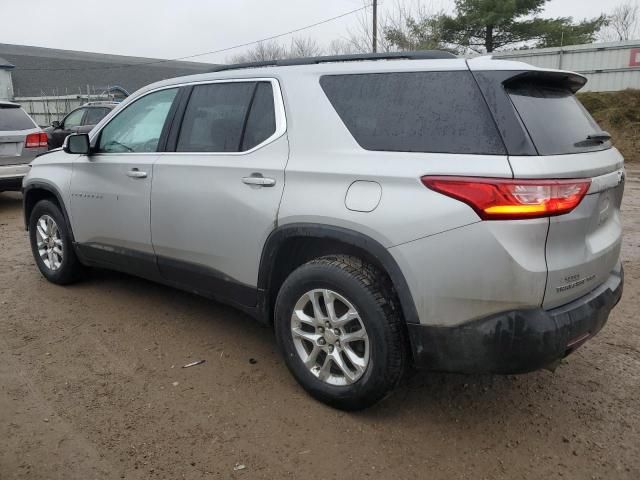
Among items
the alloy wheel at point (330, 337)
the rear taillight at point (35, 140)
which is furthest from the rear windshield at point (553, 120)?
the rear taillight at point (35, 140)

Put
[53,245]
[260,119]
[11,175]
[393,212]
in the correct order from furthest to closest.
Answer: [11,175] → [53,245] → [260,119] → [393,212]

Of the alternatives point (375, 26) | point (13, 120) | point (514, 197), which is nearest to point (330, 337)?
point (514, 197)

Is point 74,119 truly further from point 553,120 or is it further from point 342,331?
point 553,120

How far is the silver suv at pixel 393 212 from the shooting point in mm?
2316

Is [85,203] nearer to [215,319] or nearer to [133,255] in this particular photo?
[133,255]

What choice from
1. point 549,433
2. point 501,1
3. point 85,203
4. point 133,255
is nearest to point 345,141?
point 549,433

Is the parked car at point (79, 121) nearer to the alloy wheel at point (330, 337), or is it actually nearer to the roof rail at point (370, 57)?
the roof rail at point (370, 57)

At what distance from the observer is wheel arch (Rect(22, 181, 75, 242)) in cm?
462

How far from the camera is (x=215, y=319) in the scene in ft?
13.6

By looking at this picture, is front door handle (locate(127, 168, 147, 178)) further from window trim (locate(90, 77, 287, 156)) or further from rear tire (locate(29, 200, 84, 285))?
rear tire (locate(29, 200, 84, 285))

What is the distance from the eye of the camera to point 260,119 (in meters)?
3.23

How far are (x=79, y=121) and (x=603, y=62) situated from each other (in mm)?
17173

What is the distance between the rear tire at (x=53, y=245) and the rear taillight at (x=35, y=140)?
417cm

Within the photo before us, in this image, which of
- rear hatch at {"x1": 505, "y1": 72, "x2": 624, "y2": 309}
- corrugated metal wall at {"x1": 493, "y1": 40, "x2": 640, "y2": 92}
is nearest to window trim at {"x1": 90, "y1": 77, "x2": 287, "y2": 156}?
rear hatch at {"x1": 505, "y1": 72, "x2": 624, "y2": 309}
